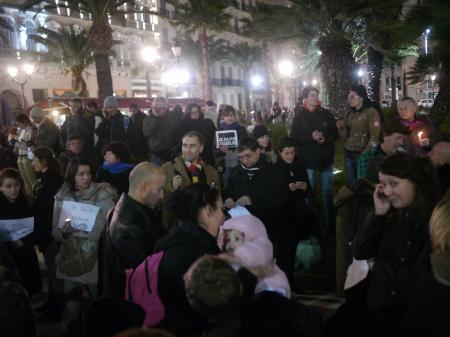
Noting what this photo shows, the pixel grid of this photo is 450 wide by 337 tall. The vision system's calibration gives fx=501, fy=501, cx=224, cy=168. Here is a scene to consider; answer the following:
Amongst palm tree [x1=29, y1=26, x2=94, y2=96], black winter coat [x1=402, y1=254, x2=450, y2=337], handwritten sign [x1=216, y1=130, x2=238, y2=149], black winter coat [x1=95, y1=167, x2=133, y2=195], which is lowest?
black winter coat [x1=402, y1=254, x2=450, y2=337]

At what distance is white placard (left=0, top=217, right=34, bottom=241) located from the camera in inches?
192

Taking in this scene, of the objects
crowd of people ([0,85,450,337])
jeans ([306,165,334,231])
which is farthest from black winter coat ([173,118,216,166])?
jeans ([306,165,334,231])

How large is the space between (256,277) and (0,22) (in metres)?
28.3

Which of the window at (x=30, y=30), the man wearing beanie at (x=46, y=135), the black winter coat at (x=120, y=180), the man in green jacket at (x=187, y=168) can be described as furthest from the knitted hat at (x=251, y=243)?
the window at (x=30, y=30)

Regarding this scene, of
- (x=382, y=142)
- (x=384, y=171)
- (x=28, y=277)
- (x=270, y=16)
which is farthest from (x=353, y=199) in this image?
(x=270, y=16)

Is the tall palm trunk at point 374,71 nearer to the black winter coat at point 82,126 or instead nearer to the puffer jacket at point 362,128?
the black winter coat at point 82,126

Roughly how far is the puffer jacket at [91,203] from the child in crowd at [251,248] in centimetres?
218

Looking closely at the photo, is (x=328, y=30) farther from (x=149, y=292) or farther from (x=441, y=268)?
(x=441, y=268)

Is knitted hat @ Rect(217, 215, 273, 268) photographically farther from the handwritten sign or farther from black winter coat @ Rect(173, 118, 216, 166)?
black winter coat @ Rect(173, 118, 216, 166)

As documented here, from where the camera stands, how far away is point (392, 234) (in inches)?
113

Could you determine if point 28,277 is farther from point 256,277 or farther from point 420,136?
point 420,136

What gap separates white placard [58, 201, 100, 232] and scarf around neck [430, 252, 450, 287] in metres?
3.23

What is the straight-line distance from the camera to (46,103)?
28656 mm

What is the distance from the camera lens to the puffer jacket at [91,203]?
15.3 ft
